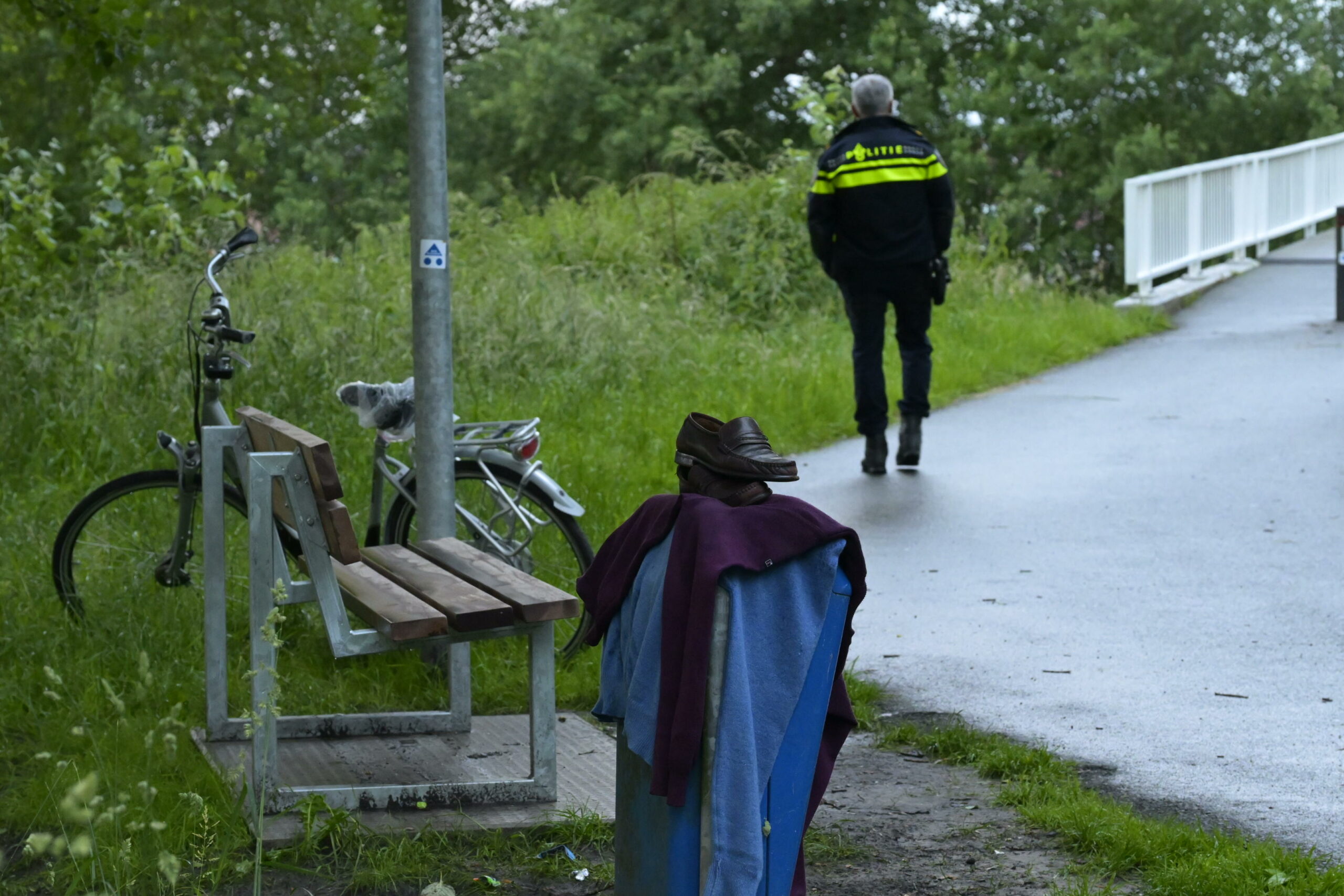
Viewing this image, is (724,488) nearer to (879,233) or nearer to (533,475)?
(533,475)

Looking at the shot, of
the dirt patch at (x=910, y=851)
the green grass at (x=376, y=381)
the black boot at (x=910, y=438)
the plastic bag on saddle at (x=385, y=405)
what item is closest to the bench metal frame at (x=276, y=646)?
the green grass at (x=376, y=381)

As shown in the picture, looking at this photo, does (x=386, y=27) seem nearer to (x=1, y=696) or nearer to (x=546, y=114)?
(x=1, y=696)

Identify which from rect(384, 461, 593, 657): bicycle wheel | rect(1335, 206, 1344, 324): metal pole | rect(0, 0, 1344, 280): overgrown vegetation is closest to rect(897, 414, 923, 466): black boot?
rect(384, 461, 593, 657): bicycle wheel

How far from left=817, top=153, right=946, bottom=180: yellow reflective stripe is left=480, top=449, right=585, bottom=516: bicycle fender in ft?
11.9

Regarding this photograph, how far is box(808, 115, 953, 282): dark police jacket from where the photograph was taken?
8.69m

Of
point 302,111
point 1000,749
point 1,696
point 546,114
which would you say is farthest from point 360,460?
point 546,114

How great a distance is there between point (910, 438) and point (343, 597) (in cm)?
528

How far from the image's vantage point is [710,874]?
115 inches

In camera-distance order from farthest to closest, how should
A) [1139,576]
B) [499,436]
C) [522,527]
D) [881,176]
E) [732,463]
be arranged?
[881,176]
[1139,576]
[499,436]
[522,527]
[732,463]

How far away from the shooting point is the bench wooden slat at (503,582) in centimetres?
410

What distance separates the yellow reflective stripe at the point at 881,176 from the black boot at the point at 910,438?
1.32 m

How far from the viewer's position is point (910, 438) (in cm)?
916

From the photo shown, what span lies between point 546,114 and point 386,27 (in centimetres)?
2125

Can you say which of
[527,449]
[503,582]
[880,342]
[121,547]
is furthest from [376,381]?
[503,582]
